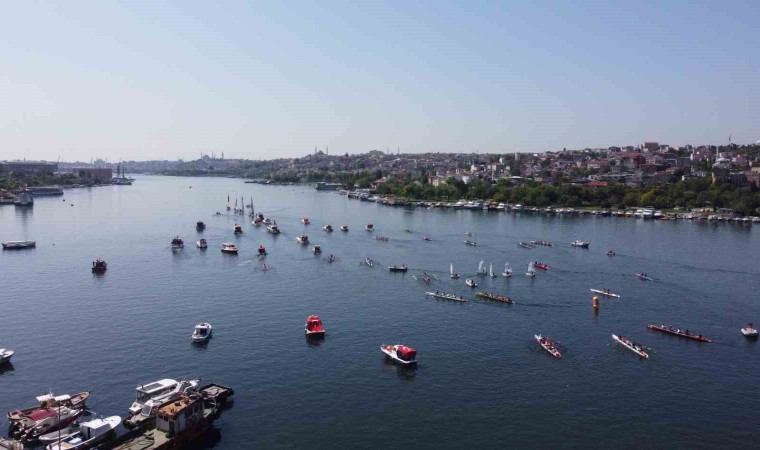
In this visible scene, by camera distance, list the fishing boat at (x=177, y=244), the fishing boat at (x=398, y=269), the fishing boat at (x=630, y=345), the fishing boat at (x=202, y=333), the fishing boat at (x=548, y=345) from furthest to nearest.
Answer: the fishing boat at (x=177, y=244) < the fishing boat at (x=398, y=269) < the fishing boat at (x=202, y=333) < the fishing boat at (x=630, y=345) < the fishing boat at (x=548, y=345)

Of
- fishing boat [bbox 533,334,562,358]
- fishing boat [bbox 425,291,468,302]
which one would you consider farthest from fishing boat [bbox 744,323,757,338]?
fishing boat [bbox 425,291,468,302]

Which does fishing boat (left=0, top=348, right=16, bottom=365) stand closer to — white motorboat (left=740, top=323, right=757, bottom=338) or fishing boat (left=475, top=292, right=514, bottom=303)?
fishing boat (left=475, top=292, right=514, bottom=303)

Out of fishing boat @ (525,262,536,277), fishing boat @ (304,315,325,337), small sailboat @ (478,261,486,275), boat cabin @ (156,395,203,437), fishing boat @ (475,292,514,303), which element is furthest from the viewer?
small sailboat @ (478,261,486,275)

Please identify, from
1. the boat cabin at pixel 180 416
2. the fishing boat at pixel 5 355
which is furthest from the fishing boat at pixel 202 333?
the boat cabin at pixel 180 416

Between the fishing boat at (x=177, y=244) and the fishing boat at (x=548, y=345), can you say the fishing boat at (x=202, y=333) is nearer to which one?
the fishing boat at (x=548, y=345)

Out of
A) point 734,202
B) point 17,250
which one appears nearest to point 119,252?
point 17,250

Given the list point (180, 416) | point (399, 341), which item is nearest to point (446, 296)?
point (399, 341)
